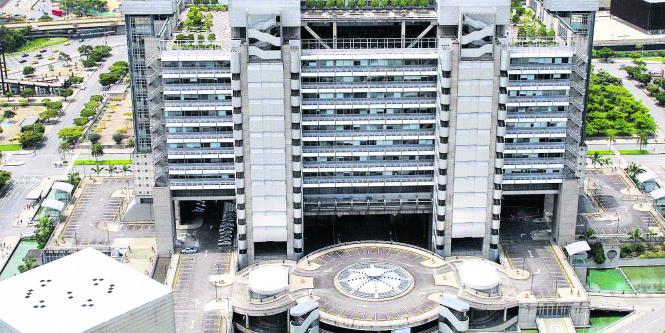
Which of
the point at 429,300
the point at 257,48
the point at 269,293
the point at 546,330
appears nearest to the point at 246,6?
the point at 257,48

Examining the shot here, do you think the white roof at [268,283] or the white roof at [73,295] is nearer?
the white roof at [73,295]

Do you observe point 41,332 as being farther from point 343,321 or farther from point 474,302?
point 474,302

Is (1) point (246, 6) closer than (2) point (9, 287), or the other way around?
(2) point (9, 287)

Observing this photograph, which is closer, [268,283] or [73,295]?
[73,295]

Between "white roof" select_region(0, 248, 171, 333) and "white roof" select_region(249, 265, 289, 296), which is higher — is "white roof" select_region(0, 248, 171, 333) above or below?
above

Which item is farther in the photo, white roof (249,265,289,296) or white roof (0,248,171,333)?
white roof (249,265,289,296)

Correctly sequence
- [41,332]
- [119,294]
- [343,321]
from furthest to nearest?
1. [343,321]
2. [119,294]
3. [41,332]

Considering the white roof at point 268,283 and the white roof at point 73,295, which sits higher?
the white roof at point 73,295

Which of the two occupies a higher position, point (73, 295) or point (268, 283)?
point (73, 295)
